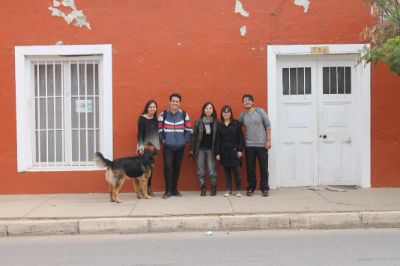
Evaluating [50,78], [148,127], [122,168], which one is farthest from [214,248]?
[50,78]

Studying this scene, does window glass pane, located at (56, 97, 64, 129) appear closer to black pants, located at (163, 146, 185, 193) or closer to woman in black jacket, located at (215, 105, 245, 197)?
black pants, located at (163, 146, 185, 193)

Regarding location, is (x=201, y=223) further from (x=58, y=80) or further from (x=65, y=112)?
(x=58, y=80)

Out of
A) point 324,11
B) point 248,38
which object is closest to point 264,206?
point 248,38

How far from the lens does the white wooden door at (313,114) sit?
1061cm

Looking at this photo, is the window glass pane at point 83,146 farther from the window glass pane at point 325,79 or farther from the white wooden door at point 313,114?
the window glass pane at point 325,79

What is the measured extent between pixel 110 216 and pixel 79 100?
3005 mm

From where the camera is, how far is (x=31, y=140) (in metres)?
10.6

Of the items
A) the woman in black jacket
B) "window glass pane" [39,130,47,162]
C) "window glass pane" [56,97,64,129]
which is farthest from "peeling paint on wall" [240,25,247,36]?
"window glass pane" [39,130,47,162]

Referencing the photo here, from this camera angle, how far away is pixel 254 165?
10102 millimetres

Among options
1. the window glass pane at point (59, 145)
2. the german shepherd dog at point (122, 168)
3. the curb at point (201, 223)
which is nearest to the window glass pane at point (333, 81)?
the curb at point (201, 223)

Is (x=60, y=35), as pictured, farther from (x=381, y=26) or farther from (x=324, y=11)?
(x=381, y=26)

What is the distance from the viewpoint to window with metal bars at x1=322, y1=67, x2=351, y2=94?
10.6 metres

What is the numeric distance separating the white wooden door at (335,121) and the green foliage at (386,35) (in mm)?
922

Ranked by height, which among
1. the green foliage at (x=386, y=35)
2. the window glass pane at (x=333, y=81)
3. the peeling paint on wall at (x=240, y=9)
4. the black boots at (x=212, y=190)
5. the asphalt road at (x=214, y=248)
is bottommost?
the asphalt road at (x=214, y=248)
